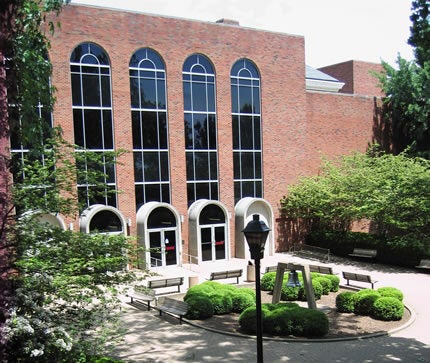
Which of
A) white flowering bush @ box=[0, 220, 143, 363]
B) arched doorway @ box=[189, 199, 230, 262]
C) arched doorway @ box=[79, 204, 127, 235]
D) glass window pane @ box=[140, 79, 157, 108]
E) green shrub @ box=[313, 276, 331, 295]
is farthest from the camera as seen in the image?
arched doorway @ box=[189, 199, 230, 262]

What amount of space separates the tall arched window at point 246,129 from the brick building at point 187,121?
0.06 meters

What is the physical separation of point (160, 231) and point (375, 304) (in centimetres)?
1288

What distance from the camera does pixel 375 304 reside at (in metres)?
15.1

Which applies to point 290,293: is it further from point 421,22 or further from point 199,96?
point 199,96

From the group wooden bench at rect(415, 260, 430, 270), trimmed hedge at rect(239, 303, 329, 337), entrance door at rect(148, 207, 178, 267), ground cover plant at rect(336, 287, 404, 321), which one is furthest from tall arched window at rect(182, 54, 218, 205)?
trimmed hedge at rect(239, 303, 329, 337)

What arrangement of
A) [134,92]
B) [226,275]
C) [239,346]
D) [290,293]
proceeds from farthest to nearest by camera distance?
1. [134,92]
2. [226,275]
3. [290,293]
4. [239,346]

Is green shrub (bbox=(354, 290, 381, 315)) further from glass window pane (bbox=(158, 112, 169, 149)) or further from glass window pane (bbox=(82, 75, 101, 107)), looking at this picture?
glass window pane (bbox=(82, 75, 101, 107))

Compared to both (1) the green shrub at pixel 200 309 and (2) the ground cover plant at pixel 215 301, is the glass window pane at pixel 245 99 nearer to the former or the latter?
(2) the ground cover plant at pixel 215 301

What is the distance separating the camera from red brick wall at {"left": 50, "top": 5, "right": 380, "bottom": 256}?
937 inches

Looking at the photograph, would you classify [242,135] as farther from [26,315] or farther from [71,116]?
[26,315]

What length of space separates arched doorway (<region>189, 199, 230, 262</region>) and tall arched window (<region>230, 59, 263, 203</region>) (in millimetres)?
1807

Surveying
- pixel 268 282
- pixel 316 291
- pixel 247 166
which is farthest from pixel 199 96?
pixel 316 291

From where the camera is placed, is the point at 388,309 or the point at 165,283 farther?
the point at 165,283

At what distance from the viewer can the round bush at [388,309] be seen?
584 inches
